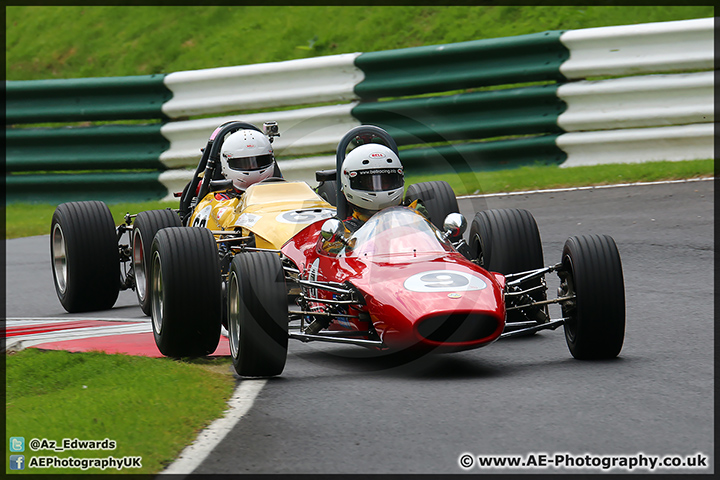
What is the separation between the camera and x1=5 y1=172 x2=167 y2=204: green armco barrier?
14.0 metres

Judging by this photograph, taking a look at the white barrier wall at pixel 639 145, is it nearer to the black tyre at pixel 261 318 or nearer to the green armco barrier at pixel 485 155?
the green armco barrier at pixel 485 155

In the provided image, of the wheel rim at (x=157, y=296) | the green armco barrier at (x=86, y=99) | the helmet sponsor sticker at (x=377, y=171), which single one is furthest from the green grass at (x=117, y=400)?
the green armco barrier at (x=86, y=99)

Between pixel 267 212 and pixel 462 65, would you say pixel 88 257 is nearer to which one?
pixel 267 212

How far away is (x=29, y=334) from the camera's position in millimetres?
8023

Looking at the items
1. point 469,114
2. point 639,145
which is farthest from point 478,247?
point 469,114

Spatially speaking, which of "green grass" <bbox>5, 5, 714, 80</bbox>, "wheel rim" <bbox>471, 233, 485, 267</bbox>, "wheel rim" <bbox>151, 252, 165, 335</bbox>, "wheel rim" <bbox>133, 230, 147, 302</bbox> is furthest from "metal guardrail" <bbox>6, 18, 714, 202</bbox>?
"wheel rim" <bbox>151, 252, 165, 335</bbox>

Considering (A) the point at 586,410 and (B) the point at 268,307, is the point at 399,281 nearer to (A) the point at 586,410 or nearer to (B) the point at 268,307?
(B) the point at 268,307

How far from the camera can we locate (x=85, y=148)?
14.3 meters

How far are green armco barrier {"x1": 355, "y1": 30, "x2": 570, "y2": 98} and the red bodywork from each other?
20.7 ft

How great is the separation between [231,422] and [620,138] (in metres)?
8.32

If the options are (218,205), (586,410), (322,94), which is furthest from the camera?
(322,94)

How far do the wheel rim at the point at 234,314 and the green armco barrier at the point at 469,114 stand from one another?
6.89 m

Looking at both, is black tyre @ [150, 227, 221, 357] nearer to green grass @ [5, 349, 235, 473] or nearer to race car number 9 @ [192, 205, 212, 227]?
green grass @ [5, 349, 235, 473]

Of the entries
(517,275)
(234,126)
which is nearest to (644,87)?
→ (234,126)
